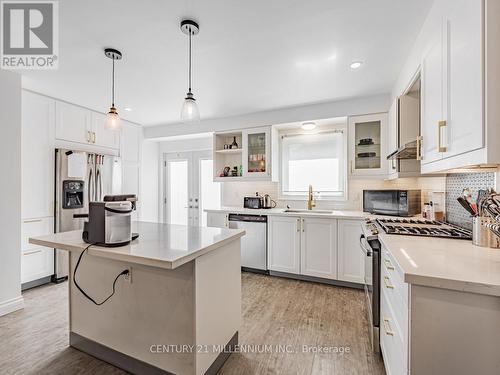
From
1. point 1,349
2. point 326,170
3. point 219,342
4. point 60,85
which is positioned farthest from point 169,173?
point 219,342

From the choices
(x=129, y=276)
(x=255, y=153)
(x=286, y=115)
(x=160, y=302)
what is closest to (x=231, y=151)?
(x=255, y=153)

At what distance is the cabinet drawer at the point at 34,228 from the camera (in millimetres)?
2884

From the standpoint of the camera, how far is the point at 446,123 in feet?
4.36

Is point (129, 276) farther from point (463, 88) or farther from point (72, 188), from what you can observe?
point (72, 188)

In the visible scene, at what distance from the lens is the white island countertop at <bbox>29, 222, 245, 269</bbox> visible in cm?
121

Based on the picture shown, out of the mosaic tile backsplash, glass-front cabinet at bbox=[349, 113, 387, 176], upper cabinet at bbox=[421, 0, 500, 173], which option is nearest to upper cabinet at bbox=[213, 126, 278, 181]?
→ glass-front cabinet at bbox=[349, 113, 387, 176]

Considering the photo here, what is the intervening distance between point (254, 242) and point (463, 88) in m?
2.82

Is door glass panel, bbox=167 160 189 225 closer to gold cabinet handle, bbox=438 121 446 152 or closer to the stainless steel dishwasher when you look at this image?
the stainless steel dishwasher

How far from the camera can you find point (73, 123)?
3396 millimetres

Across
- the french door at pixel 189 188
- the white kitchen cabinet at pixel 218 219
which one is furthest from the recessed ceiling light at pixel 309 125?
the french door at pixel 189 188

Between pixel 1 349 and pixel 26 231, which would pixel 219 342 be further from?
pixel 26 231

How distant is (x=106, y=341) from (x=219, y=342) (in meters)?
0.83

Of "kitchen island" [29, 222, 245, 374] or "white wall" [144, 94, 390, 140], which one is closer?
"kitchen island" [29, 222, 245, 374]

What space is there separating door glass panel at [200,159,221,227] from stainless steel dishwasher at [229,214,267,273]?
3.85 feet
